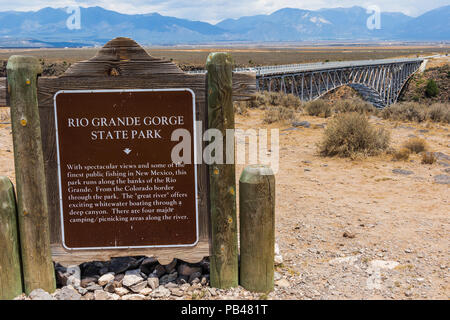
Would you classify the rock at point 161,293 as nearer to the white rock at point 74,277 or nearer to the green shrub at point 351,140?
the white rock at point 74,277

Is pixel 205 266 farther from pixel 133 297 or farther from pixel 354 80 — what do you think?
pixel 354 80

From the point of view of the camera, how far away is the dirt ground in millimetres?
3738

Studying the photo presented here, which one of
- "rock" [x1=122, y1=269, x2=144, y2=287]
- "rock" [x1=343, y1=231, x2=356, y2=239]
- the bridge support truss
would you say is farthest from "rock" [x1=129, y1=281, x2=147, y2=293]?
the bridge support truss

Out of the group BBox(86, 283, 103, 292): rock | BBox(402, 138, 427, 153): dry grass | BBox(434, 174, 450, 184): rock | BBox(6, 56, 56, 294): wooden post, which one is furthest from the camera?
BBox(402, 138, 427, 153): dry grass

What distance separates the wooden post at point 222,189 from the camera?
3203mm

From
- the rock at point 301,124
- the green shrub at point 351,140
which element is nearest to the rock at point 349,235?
the green shrub at point 351,140

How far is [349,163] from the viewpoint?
8.91 meters

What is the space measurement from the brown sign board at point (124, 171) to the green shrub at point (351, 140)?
6.53m

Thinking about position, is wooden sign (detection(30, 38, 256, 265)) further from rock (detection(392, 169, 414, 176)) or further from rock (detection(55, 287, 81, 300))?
rock (detection(392, 169, 414, 176))

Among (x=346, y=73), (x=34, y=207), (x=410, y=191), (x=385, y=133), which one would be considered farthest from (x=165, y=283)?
(x=346, y=73)

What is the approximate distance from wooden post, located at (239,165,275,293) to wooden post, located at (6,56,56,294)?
1.48 meters

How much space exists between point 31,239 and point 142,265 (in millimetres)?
969

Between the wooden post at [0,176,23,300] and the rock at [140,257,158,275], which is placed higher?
the wooden post at [0,176,23,300]

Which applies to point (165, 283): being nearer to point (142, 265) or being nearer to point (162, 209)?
point (142, 265)
